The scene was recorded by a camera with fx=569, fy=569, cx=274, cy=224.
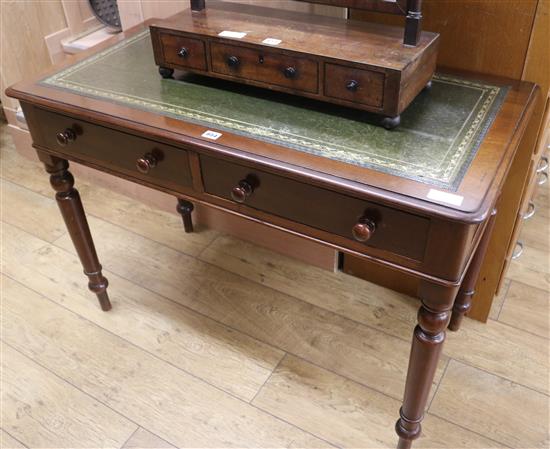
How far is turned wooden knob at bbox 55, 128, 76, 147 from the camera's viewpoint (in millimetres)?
1314

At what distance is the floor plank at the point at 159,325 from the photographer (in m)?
1.59

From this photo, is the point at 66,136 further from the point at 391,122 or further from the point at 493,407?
the point at 493,407

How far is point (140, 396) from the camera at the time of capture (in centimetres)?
153

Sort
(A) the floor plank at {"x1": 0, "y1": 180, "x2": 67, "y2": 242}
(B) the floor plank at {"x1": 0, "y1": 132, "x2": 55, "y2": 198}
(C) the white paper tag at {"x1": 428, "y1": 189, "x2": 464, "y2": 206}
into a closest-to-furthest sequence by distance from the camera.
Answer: (C) the white paper tag at {"x1": 428, "y1": 189, "x2": 464, "y2": 206}
(A) the floor plank at {"x1": 0, "y1": 180, "x2": 67, "y2": 242}
(B) the floor plank at {"x1": 0, "y1": 132, "x2": 55, "y2": 198}

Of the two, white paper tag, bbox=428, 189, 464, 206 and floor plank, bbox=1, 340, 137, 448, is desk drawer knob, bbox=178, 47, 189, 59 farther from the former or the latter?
floor plank, bbox=1, 340, 137, 448

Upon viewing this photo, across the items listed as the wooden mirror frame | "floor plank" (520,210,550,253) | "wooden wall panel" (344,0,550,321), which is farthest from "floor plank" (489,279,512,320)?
the wooden mirror frame

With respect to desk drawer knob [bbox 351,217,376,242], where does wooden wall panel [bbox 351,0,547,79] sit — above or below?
above

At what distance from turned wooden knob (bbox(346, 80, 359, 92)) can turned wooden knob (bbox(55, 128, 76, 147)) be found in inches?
25.4

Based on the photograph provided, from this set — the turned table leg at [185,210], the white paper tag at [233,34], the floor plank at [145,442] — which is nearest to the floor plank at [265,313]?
the turned table leg at [185,210]

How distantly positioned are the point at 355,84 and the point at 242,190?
11.6 inches

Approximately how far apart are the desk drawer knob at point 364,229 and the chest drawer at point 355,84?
24cm

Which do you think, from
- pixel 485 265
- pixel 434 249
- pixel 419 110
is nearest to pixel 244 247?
pixel 485 265

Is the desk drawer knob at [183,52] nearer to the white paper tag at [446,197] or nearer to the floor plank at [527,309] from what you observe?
the white paper tag at [446,197]

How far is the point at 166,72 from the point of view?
133 cm
